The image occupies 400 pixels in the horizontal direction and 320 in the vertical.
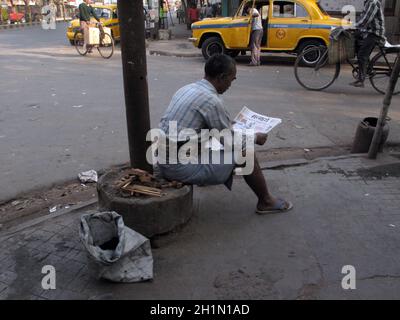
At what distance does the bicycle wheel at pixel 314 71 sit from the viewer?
28.0 ft

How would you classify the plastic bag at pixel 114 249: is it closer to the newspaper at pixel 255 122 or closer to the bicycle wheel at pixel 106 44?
the newspaper at pixel 255 122

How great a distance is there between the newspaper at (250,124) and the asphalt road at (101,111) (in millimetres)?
2038

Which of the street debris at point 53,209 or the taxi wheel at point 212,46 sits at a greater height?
the taxi wheel at point 212,46

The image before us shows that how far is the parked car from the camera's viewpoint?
36.7 feet

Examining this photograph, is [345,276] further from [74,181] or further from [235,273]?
[74,181]

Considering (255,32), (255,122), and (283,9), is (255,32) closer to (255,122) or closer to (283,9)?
(283,9)

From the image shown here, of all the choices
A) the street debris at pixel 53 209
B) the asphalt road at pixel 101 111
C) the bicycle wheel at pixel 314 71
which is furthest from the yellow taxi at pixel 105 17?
the street debris at pixel 53 209

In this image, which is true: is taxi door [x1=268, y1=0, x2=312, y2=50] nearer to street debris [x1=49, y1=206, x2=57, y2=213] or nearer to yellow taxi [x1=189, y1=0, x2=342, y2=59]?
yellow taxi [x1=189, y1=0, x2=342, y2=59]

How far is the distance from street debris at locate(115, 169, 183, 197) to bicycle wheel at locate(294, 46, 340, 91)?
5895 mm

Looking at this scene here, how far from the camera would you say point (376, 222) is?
3.53m

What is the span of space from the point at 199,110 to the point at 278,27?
9176mm

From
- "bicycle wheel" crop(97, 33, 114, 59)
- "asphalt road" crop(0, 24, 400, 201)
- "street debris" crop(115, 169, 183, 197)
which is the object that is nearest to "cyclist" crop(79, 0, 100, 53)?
"bicycle wheel" crop(97, 33, 114, 59)
